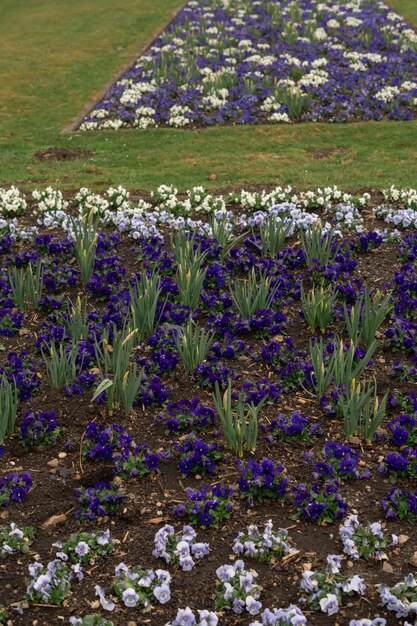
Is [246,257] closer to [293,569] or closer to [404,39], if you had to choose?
[293,569]

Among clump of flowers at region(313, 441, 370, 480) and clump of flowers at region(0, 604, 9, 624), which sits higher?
clump of flowers at region(313, 441, 370, 480)

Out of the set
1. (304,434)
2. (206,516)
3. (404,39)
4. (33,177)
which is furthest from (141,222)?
(404,39)

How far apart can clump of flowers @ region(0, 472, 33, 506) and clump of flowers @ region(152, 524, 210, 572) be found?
0.82 metres

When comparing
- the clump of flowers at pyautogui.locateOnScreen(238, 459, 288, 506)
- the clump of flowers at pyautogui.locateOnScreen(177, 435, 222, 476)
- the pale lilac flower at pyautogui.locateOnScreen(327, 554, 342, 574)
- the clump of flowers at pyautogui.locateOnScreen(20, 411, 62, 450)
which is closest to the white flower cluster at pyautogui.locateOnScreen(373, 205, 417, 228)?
the clump of flowers at pyautogui.locateOnScreen(177, 435, 222, 476)

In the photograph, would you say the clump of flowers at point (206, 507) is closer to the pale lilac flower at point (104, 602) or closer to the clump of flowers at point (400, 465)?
the pale lilac flower at point (104, 602)

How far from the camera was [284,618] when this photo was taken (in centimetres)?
361

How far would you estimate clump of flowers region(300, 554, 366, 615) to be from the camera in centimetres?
371

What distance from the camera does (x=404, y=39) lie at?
1598cm

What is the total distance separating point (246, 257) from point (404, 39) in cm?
1078

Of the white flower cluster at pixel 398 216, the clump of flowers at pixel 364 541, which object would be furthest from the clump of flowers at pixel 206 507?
the white flower cluster at pixel 398 216

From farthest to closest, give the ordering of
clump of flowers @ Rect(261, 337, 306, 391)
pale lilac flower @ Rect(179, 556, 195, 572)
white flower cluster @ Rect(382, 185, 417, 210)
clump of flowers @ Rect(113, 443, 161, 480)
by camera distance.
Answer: white flower cluster @ Rect(382, 185, 417, 210) < clump of flowers @ Rect(261, 337, 306, 391) < clump of flowers @ Rect(113, 443, 161, 480) < pale lilac flower @ Rect(179, 556, 195, 572)

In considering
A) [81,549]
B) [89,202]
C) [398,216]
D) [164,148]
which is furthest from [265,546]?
[164,148]

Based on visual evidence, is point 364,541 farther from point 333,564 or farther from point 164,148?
point 164,148

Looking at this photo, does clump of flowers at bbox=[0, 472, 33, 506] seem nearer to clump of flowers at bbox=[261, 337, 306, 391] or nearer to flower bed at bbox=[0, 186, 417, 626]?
flower bed at bbox=[0, 186, 417, 626]
